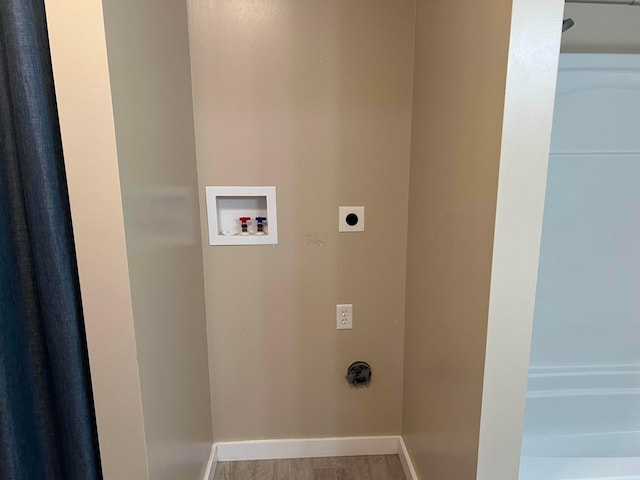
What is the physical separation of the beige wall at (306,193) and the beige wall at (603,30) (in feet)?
2.49

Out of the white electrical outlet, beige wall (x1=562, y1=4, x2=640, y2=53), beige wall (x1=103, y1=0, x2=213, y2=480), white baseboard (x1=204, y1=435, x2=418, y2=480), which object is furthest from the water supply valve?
beige wall (x1=562, y1=4, x2=640, y2=53)

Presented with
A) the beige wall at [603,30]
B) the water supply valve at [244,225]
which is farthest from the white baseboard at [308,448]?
the beige wall at [603,30]

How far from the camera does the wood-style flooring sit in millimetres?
1741

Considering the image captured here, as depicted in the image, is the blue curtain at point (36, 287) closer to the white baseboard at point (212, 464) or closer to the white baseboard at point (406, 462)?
the white baseboard at point (212, 464)

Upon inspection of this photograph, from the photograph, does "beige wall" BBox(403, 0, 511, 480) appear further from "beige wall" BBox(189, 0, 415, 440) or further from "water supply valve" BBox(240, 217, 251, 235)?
"water supply valve" BBox(240, 217, 251, 235)

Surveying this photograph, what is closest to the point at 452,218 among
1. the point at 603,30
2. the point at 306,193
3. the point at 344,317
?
the point at 306,193

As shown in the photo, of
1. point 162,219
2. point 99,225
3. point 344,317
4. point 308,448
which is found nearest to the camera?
point 99,225

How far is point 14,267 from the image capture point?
0.89 m

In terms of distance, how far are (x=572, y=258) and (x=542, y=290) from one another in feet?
0.71

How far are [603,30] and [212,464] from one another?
264 centimetres

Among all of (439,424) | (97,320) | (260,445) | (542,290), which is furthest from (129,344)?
(542,290)

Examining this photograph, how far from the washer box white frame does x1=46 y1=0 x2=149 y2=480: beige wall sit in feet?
2.42

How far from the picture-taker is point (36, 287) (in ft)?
2.94

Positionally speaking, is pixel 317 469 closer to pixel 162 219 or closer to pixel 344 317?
pixel 344 317
